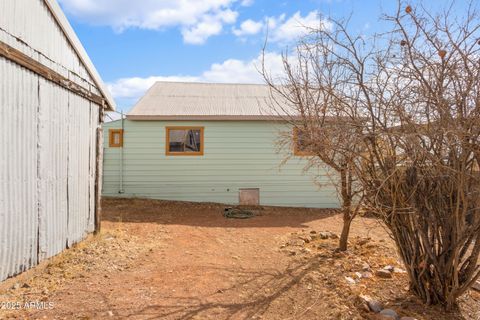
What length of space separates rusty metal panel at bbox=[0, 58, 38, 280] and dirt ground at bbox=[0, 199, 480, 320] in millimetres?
315

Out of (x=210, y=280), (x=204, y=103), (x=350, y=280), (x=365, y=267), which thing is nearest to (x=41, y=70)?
(x=210, y=280)

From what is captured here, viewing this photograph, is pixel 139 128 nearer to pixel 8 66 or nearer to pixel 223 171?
pixel 223 171

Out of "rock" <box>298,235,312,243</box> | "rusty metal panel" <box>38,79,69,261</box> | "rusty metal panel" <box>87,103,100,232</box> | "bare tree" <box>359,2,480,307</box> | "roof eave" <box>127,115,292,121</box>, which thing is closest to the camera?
"bare tree" <box>359,2,480,307</box>

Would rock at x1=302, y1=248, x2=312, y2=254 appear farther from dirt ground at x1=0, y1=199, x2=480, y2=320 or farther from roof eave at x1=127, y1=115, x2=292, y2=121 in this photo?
roof eave at x1=127, y1=115, x2=292, y2=121

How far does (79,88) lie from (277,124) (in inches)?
258

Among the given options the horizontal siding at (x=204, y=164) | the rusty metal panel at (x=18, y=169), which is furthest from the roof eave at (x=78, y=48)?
the horizontal siding at (x=204, y=164)

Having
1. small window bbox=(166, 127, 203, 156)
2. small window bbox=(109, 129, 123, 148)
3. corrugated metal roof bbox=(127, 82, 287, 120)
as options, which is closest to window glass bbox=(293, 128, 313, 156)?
corrugated metal roof bbox=(127, 82, 287, 120)

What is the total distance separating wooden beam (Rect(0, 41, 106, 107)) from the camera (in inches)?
144

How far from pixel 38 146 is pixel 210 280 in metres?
2.91

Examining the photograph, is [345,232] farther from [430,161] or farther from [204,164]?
[204,164]

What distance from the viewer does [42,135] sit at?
174 inches

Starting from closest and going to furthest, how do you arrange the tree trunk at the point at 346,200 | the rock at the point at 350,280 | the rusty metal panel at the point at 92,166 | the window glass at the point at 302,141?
1. the rock at the point at 350,280
2. the window glass at the point at 302,141
3. the tree trunk at the point at 346,200
4. the rusty metal panel at the point at 92,166

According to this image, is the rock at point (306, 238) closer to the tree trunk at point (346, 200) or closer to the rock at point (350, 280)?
the tree trunk at point (346, 200)

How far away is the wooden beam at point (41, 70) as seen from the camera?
3670 millimetres
